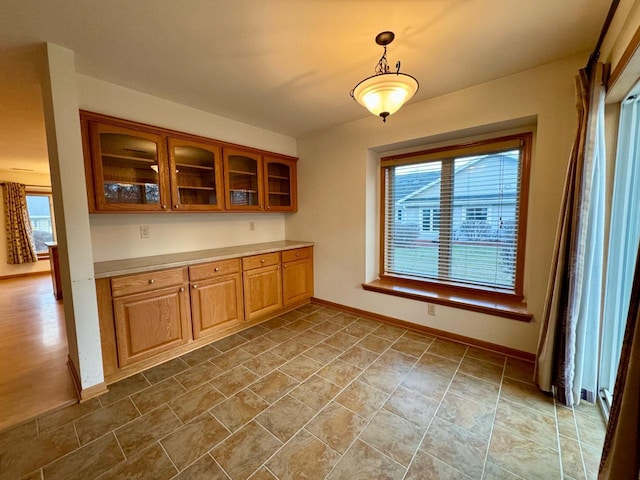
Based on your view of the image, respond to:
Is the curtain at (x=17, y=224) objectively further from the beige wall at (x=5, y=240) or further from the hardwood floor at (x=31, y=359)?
the hardwood floor at (x=31, y=359)

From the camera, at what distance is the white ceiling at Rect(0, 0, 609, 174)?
1.45m

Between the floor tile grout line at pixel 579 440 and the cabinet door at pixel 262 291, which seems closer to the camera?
the floor tile grout line at pixel 579 440

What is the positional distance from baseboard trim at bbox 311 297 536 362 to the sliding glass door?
565 mm

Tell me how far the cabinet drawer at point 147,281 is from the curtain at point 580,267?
2.95m

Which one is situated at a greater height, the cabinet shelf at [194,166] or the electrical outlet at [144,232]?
the cabinet shelf at [194,166]

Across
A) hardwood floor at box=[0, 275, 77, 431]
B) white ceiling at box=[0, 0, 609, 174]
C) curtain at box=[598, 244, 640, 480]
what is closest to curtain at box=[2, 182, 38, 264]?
hardwood floor at box=[0, 275, 77, 431]

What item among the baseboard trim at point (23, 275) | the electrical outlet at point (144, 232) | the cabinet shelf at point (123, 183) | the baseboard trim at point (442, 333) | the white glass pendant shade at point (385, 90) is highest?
the white glass pendant shade at point (385, 90)

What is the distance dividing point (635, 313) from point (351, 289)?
2.70 meters

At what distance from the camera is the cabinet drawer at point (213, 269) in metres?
2.53

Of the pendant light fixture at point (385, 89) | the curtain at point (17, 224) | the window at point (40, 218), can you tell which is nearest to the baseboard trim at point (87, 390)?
the pendant light fixture at point (385, 89)

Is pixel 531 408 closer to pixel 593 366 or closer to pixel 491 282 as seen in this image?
pixel 593 366

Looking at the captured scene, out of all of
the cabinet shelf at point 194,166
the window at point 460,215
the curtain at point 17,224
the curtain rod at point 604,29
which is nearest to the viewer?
the curtain rod at point 604,29

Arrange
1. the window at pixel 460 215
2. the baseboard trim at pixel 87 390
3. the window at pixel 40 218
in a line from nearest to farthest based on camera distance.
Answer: the baseboard trim at pixel 87 390 < the window at pixel 460 215 < the window at pixel 40 218

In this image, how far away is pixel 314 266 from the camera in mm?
3818
